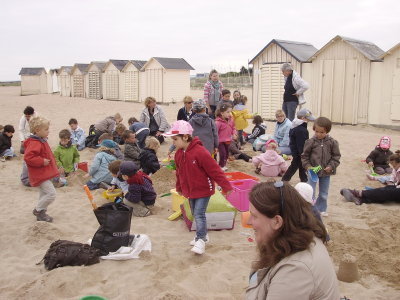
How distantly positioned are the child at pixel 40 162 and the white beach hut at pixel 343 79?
1308 centimetres

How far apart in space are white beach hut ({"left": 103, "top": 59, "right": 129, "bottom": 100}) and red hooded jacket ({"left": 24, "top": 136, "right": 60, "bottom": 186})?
26.7 m

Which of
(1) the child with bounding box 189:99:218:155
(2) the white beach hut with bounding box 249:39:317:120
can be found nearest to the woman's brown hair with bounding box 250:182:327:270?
(1) the child with bounding box 189:99:218:155

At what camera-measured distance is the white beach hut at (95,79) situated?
1380 inches

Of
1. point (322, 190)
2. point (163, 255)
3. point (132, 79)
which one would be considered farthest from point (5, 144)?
point (132, 79)

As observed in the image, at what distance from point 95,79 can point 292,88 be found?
2822 cm

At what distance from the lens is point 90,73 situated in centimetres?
3622

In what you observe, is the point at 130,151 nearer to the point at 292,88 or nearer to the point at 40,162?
the point at 40,162

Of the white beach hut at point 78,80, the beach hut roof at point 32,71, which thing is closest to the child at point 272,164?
the white beach hut at point 78,80

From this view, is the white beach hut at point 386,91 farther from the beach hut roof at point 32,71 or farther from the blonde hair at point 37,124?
the beach hut roof at point 32,71

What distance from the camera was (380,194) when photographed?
276 inches

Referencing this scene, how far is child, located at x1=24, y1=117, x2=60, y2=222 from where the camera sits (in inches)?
228

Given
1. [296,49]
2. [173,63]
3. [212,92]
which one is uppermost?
[173,63]

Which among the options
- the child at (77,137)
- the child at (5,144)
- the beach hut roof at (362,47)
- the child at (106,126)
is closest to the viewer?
the child at (5,144)

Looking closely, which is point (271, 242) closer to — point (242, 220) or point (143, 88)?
Answer: point (242, 220)
